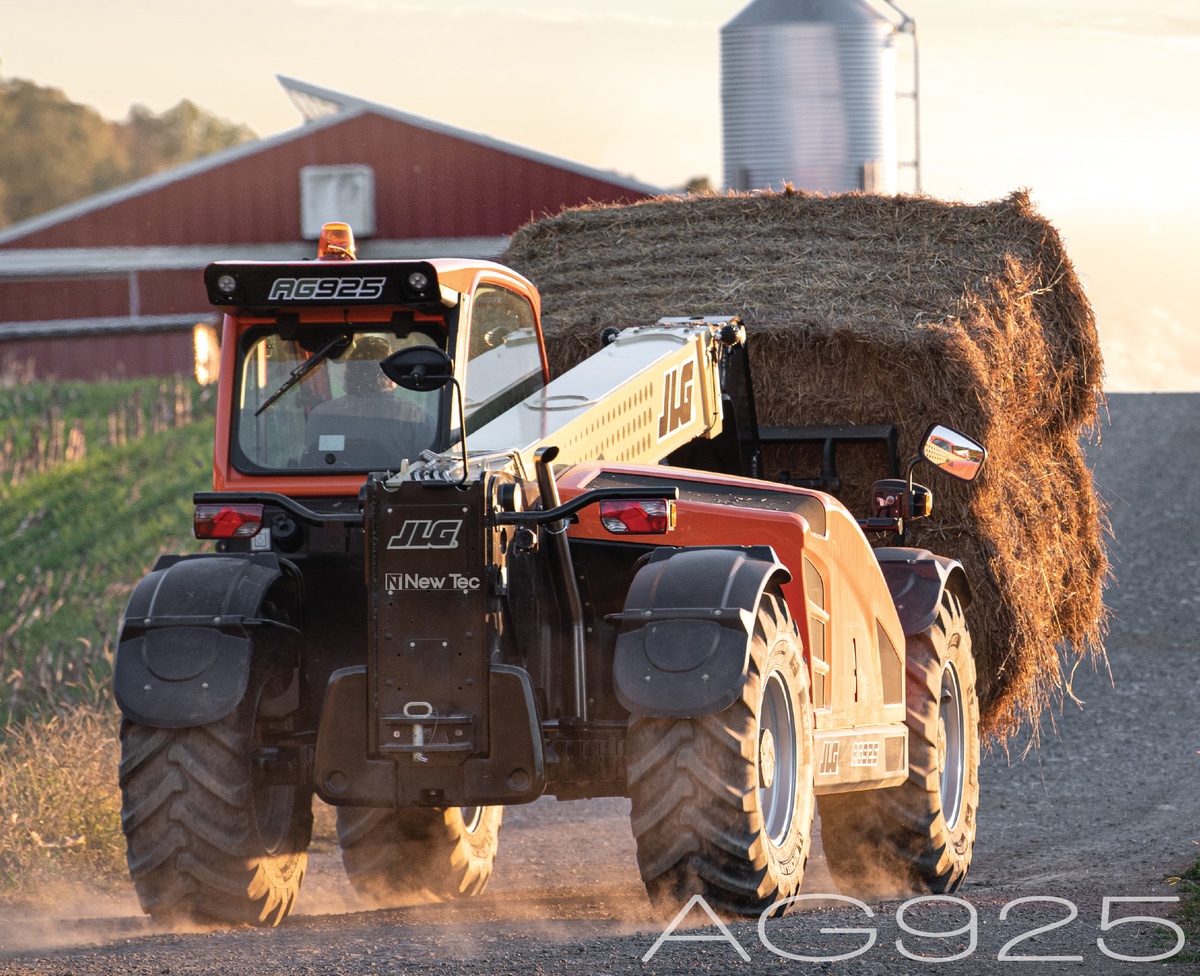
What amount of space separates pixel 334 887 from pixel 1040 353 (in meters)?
4.96

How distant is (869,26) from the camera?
25.0 m

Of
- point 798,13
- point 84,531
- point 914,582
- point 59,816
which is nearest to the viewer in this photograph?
point 914,582

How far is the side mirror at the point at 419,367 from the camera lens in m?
6.57

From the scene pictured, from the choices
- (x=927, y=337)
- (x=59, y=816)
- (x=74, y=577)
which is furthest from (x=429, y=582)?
(x=74, y=577)

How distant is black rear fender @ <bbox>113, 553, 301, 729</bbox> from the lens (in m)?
7.02

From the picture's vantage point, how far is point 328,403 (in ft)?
26.5

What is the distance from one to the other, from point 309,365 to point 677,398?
1.87m

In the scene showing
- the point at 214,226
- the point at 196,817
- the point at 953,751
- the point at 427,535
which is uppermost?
the point at 214,226

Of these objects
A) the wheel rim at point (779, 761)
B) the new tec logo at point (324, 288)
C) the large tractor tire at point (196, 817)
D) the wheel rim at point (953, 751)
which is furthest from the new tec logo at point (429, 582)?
the wheel rim at point (953, 751)

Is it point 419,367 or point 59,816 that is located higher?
point 419,367

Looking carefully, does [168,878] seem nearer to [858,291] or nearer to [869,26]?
[858,291]

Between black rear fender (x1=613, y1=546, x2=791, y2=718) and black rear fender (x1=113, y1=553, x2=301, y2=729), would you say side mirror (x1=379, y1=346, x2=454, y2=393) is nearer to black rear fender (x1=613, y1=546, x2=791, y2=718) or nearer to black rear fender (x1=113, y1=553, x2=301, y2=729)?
black rear fender (x1=613, y1=546, x2=791, y2=718)

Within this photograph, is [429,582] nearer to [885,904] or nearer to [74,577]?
[885,904]

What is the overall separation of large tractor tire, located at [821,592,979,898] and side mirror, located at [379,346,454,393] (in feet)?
10.5
